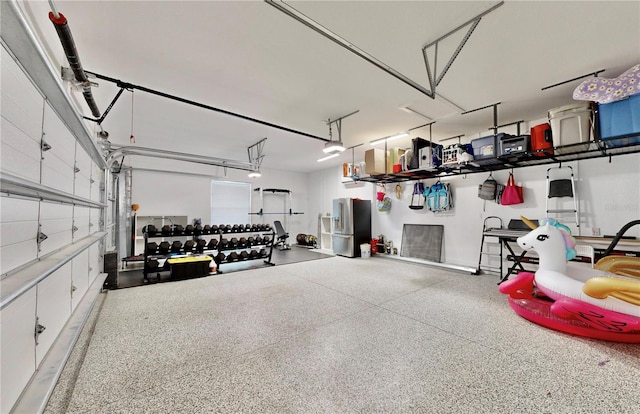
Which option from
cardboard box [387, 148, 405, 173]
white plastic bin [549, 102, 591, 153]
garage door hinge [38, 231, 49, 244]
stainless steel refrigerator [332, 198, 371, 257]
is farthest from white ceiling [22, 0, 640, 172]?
stainless steel refrigerator [332, 198, 371, 257]

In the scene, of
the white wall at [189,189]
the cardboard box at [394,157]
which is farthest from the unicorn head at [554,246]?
the white wall at [189,189]

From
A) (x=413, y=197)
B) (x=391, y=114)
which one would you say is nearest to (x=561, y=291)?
(x=391, y=114)

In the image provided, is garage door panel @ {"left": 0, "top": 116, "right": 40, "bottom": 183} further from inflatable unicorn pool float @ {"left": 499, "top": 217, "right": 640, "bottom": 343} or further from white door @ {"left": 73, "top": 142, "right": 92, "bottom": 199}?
inflatable unicorn pool float @ {"left": 499, "top": 217, "right": 640, "bottom": 343}

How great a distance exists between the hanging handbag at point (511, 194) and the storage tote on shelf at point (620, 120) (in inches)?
72.1

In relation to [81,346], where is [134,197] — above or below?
above

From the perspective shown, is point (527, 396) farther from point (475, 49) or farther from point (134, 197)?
point (134, 197)

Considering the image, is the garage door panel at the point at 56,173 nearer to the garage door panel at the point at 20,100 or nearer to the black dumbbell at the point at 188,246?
the garage door panel at the point at 20,100

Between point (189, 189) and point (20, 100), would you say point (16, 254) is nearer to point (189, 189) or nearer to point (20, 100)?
point (20, 100)

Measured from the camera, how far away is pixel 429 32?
8.00ft

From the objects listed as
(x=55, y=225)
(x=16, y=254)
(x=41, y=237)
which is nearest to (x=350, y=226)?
(x=55, y=225)

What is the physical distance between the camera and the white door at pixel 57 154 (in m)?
1.85

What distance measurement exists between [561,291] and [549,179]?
304cm

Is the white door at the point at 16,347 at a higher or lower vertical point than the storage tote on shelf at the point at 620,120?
lower

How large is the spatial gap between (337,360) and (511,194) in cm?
505
